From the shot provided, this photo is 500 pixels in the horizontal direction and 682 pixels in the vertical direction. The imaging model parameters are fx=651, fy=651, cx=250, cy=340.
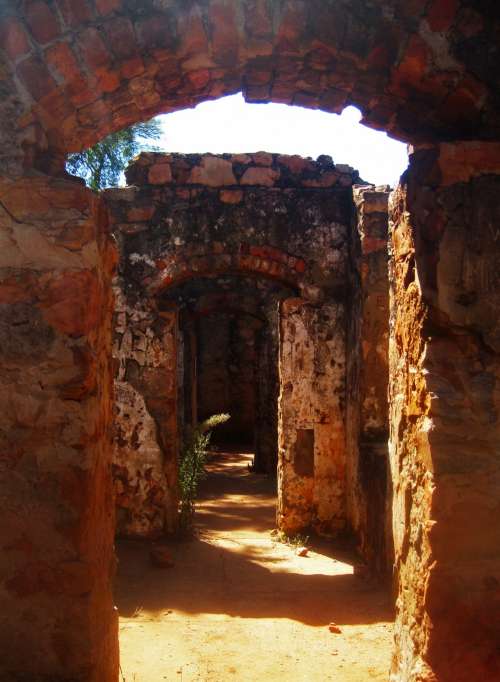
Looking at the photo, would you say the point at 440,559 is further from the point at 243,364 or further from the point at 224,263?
the point at 243,364

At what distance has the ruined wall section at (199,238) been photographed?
20.5 feet

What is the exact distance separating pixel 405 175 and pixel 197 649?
3059 mm

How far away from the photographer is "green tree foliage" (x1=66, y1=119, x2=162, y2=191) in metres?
12.2

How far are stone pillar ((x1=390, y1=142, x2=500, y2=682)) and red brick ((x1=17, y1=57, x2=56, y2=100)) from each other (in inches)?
51.2

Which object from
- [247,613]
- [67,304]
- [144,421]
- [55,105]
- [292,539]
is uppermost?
[55,105]

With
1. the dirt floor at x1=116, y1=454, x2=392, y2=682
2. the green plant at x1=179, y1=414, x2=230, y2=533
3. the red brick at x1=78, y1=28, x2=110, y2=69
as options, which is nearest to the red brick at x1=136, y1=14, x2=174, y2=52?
the red brick at x1=78, y1=28, x2=110, y2=69

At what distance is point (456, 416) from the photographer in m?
2.14

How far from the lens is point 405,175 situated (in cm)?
243

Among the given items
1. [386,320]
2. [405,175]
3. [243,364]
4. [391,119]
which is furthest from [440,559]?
[243,364]

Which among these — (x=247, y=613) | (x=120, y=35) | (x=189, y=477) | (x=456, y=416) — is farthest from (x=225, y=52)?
(x=189, y=477)

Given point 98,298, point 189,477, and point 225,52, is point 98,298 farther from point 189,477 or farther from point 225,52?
point 189,477

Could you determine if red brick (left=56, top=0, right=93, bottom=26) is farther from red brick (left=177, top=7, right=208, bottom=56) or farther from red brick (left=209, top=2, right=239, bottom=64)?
red brick (left=209, top=2, right=239, bottom=64)

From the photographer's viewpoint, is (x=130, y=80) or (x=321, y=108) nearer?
(x=130, y=80)

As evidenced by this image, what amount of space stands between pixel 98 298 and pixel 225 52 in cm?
96
